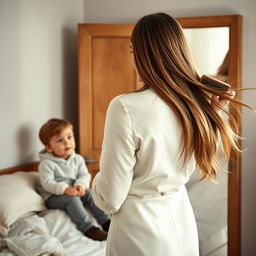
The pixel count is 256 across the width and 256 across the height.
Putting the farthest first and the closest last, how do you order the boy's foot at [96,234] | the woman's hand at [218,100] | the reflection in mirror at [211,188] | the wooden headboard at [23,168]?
the reflection in mirror at [211,188] → the wooden headboard at [23,168] → the boy's foot at [96,234] → the woman's hand at [218,100]

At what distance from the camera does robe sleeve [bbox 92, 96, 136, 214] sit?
142cm

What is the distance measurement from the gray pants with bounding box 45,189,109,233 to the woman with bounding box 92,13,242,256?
3.83 ft

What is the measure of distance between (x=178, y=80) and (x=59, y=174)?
1647 mm

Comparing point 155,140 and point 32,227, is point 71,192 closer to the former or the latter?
point 32,227

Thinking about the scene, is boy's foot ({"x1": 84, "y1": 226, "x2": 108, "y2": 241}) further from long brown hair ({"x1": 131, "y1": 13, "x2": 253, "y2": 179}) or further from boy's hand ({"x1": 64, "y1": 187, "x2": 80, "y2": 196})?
long brown hair ({"x1": 131, "y1": 13, "x2": 253, "y2": 179})

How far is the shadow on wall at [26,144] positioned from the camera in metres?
3.07

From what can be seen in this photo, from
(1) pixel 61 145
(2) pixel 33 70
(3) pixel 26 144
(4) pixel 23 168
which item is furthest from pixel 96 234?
(2) pixel 33 70

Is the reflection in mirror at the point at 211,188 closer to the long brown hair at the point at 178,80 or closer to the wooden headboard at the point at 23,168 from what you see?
the wooden headboard at the point at 23,168

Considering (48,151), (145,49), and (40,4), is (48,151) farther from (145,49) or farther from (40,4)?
(145,49)

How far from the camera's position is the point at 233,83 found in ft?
10.4

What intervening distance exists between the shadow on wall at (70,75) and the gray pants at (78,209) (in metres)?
0.94

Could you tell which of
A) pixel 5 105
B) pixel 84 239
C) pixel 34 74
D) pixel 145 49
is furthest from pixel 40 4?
pixel 145 49

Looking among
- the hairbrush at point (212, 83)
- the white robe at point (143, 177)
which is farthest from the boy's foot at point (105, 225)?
the hairbrush at point (212, 83)

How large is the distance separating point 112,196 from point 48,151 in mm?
1616
